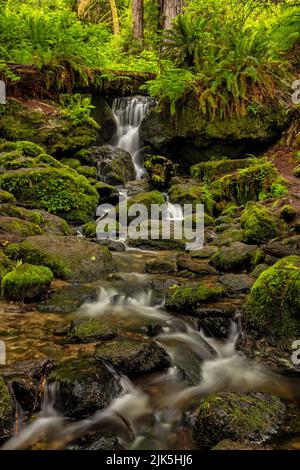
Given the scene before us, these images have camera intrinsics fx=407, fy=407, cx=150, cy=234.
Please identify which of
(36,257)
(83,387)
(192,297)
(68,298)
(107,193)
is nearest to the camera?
(83,387)

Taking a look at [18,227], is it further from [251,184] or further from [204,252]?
[251,184]

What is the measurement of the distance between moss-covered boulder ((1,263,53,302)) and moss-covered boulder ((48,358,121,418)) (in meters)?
1.64

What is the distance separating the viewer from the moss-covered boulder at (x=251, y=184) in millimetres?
9406

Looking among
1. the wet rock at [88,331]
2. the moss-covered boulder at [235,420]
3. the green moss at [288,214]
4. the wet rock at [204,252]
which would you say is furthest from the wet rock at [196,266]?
the moss-covered boulder at [235,420]

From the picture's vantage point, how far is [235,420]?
2.86 meters

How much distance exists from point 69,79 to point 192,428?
11679 mm

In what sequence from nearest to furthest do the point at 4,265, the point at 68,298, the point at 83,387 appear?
the point at 83,387 < the point at 68,298 < the point at 4,265

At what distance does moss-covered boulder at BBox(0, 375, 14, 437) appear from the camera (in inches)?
114

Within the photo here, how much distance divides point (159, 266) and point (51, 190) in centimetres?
363

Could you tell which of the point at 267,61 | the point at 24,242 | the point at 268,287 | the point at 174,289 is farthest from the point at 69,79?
the point at 268,287

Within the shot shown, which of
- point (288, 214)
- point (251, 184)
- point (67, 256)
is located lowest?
point (67, 256)

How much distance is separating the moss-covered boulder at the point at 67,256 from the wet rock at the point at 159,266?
0.56 meters

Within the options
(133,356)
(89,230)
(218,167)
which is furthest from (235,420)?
(218,167)

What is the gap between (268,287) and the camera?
4312 mm
